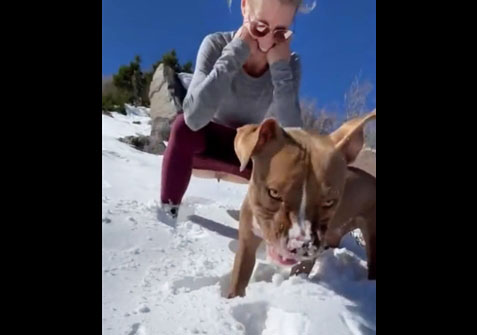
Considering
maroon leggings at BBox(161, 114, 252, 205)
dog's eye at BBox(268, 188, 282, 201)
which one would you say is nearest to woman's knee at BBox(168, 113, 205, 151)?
maroon leggings at BBox(161, 114, 252, 205)

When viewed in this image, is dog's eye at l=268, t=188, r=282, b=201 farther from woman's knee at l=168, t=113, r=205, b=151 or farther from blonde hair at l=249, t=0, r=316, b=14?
blonde hair at l=249, t=0, r=316, b=14

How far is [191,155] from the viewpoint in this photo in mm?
851

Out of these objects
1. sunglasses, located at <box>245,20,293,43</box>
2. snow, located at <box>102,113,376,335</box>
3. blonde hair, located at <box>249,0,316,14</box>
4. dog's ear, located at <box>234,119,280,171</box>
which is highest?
blonde hair, located at <box>249,0,316,14</box>

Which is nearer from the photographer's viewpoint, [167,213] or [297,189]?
[297,189]

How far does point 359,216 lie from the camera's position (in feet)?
2.76

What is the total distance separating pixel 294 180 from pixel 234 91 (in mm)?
163

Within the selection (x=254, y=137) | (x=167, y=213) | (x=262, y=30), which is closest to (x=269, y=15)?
(x=262, y=30)

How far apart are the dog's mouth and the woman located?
0.11 m

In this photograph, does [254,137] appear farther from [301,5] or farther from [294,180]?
[301,5]

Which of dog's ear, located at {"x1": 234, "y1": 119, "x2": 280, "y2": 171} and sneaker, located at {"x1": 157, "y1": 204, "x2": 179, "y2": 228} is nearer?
dog's ear, located at {"x1": 234, "y1": 119, "x2": 280, "y2": 171}

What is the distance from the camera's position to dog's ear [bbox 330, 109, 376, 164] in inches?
31.3

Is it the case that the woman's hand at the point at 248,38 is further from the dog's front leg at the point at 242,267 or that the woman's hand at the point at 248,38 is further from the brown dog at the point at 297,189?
the dog's front leg at the point at 242,267
